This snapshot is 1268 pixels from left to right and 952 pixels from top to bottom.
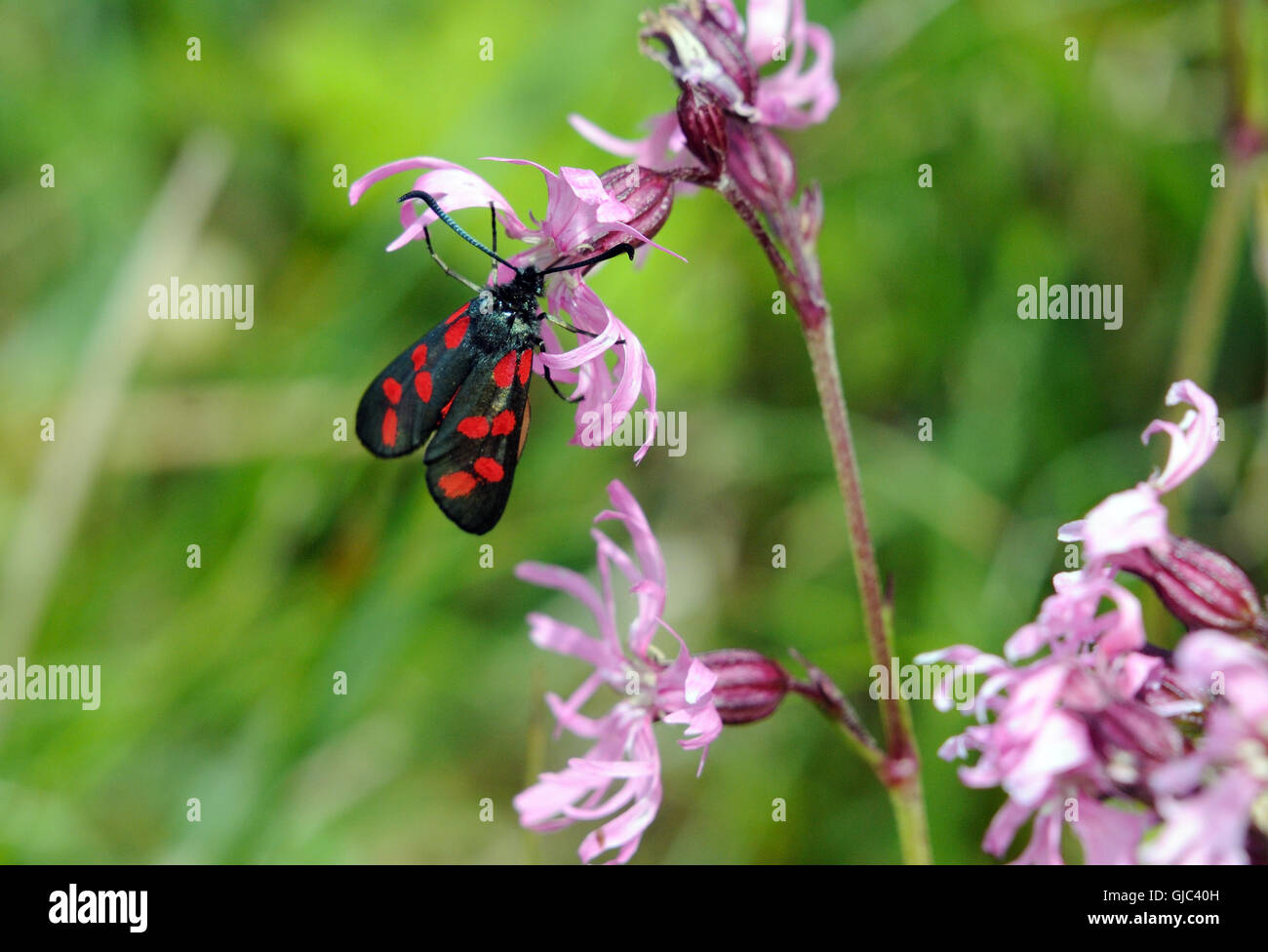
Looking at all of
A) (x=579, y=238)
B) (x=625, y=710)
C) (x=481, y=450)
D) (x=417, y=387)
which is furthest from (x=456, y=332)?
(x=625, y=710)

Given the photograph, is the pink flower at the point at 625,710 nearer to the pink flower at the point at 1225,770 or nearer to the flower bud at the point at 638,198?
the flower bud at the point at 638,198

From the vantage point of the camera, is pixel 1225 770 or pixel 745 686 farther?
pixel 745 686

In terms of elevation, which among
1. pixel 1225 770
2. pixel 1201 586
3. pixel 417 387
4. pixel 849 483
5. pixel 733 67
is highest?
pixel 733 67

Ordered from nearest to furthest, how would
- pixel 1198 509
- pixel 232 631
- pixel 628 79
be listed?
pixel 232 631 → pixel 1198 509 → pixel 628 79

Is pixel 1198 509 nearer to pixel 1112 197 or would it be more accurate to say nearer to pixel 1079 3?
pixel 1112 197

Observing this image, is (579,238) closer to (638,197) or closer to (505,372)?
(638,197)

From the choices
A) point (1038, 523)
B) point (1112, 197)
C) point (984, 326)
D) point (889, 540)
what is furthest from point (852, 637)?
point (1112, 197)

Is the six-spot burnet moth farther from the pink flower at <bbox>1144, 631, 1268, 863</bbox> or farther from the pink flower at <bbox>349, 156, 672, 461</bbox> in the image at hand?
the pink flower at <bbox>1144, 631, 1268, 863</bbox>
